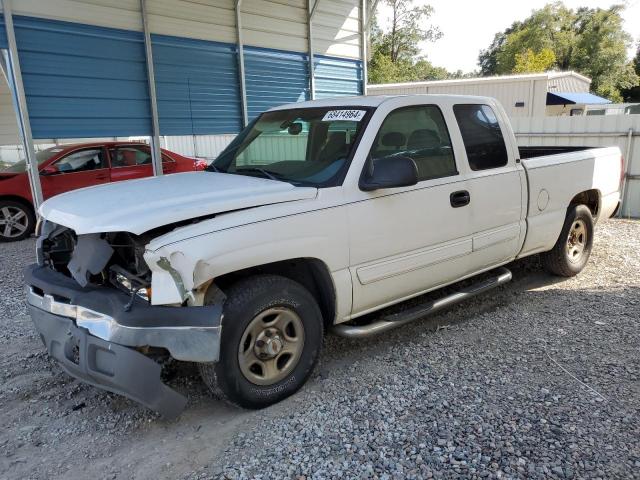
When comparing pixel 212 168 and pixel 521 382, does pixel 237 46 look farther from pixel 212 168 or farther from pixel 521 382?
pixel 521 382

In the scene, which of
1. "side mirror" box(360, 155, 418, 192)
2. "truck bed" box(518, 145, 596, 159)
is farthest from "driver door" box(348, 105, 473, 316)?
"truck bed" box(518, 145, 596, 159)

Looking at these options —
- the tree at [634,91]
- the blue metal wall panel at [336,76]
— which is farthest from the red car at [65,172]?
the tree at [634,91]

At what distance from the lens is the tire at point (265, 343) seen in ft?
9.90

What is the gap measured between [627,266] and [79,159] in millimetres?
8944

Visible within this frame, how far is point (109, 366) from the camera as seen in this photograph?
279cm

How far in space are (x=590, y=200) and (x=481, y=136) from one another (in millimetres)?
2231

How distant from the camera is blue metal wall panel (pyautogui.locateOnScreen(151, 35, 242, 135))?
8.03 m

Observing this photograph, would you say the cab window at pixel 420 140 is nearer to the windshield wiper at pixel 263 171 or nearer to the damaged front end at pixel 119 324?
the windshield wiper at pixel 263 171

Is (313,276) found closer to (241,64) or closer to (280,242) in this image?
(280,242)

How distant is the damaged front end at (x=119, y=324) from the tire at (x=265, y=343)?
0.68 feet

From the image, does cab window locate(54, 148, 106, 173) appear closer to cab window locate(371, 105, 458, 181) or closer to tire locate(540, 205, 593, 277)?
cab window locate(371, 105, 458, 181)

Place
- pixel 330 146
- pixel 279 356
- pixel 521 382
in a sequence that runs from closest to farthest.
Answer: pixel 279 356 < pixel 521 382 < pixel 330 146

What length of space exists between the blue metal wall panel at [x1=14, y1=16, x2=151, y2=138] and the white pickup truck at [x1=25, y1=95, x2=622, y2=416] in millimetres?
3732

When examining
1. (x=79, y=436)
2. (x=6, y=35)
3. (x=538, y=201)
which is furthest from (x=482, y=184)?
(x=6, y=35)
